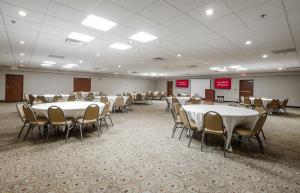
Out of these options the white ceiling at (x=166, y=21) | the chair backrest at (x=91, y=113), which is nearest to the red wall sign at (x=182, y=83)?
the white ceiling at (x=166, y=21)

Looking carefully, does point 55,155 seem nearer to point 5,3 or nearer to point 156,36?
point 5,3

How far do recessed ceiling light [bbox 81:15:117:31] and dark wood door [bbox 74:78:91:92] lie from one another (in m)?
14.8

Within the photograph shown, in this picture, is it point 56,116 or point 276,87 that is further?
point 276,87

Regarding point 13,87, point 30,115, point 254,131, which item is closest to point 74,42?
point 30,115

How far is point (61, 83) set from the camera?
16.6m

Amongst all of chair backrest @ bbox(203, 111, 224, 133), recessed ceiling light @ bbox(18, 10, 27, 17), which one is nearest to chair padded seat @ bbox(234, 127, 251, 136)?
chair backrest @ bbox(203, 111, 224, 133)

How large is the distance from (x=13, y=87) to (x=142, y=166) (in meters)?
16.4

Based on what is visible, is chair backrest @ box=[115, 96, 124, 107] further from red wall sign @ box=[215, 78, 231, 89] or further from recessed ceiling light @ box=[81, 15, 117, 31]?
red wall sign @ box=[215, 78, 231, 89]

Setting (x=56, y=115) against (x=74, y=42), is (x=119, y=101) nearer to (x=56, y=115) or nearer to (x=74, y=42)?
(x=74, y=42)

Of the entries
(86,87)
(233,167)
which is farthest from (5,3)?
(86,87)

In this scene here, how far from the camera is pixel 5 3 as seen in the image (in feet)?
10.3

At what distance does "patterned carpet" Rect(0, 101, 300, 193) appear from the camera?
224 cm

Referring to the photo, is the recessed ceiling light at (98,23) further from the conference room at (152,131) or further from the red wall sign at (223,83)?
the red wall sign at (223,83)

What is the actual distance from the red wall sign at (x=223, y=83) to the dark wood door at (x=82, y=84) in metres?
14.3
